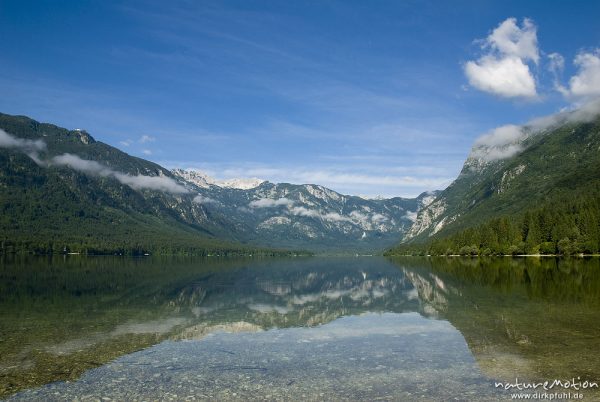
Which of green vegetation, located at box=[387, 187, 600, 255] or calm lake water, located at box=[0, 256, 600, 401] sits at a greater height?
green vegetation, located at box=[387, 187, 600, 255]

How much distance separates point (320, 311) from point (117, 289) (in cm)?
3865

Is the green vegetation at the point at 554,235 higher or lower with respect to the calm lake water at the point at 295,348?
higher

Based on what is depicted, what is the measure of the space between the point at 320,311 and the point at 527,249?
504ft

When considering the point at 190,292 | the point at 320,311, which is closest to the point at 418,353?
the point at 320,311

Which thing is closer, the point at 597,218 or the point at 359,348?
the point at 359,348

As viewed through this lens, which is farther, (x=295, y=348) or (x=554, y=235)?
(x=554, y=235)

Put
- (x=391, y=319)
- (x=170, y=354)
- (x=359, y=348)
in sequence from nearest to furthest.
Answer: (x=170, y=354)
(x=359, y=348)
(x=391, y=319)

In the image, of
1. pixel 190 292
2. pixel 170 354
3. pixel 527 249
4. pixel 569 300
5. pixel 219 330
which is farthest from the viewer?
pixel 527 249

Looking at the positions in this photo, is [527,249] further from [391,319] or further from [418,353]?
[418,353]

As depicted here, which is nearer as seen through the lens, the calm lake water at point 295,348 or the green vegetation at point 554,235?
the calm lake water at point 295,348

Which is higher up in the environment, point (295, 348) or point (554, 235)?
point (554, 235)

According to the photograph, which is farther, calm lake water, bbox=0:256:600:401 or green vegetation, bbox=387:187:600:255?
green vegetation, bbox=387:187:600:255

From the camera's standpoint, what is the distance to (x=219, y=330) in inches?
1515

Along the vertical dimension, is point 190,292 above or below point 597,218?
below
